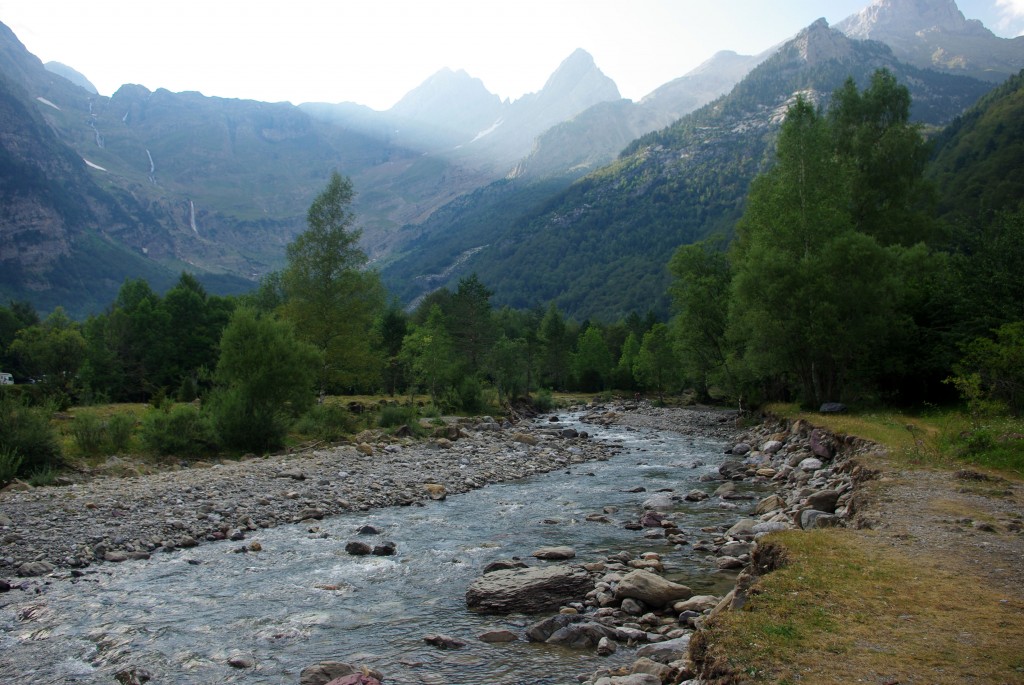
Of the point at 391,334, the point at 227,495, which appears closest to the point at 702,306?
the point at 227,495

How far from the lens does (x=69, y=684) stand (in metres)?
8.28

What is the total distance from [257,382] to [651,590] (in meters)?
24.0

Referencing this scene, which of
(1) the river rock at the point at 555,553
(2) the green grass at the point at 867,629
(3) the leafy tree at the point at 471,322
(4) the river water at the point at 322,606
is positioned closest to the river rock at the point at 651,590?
(4) the river water at the point at 322,606

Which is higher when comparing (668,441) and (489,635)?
(489,635)

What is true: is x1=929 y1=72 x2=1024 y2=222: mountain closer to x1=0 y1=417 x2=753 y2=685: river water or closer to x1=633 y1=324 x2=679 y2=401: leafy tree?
x1=633 y1=324 x2=679 y2=401: leafy tree

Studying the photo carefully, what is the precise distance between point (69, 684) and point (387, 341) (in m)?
73.1

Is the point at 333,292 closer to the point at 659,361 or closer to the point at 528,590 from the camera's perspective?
the point at 528,590

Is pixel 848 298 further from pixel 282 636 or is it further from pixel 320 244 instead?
pixel 320 244

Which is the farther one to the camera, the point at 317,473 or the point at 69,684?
the point at 317,473

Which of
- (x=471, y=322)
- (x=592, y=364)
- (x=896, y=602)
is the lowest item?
(x=592, y=364)

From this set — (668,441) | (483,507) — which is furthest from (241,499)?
(668,441)

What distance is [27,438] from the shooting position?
20969 mm

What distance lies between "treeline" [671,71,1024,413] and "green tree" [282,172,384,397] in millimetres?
24628

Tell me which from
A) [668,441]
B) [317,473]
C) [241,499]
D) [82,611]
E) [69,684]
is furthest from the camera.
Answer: [668,441]
